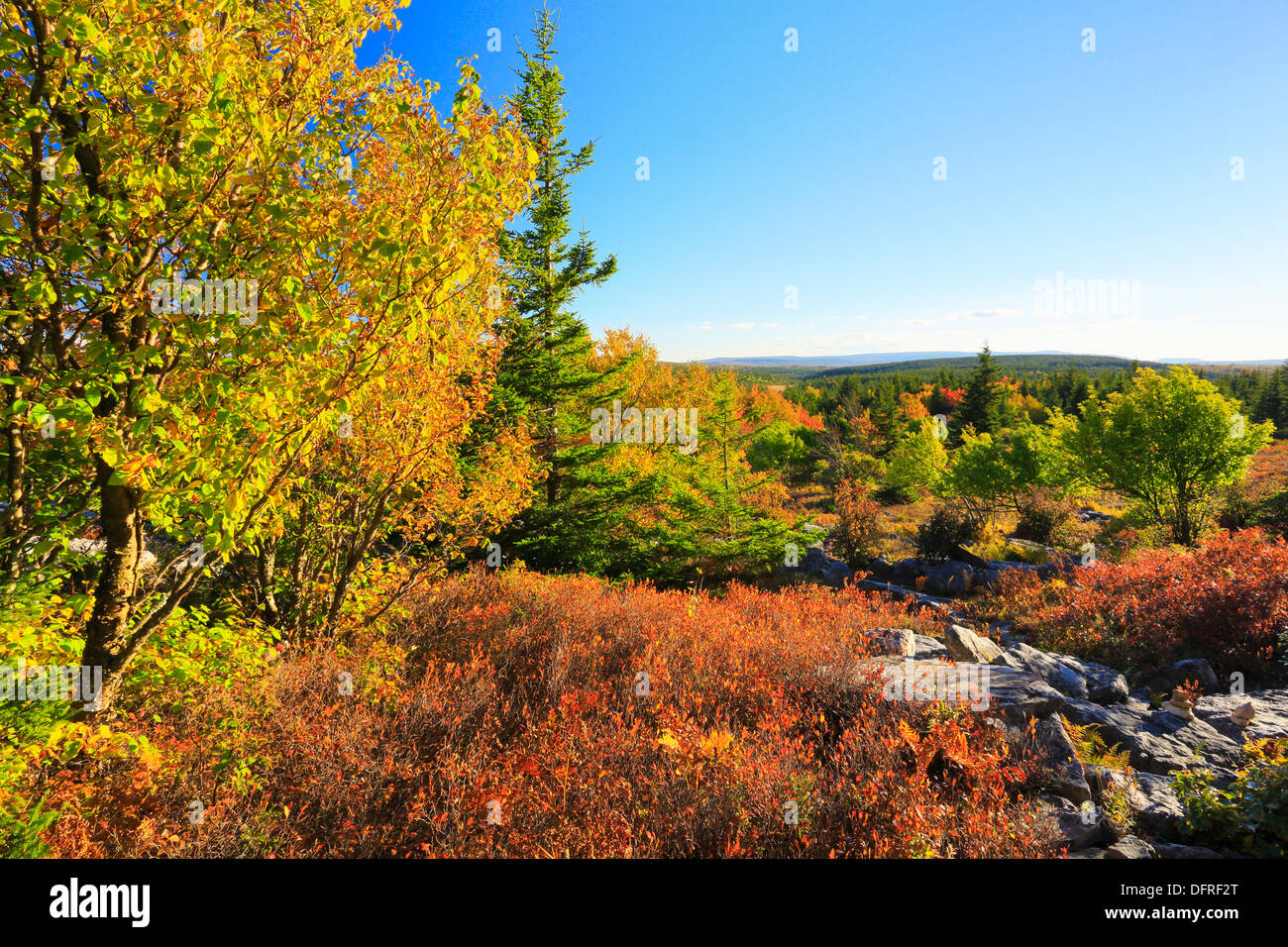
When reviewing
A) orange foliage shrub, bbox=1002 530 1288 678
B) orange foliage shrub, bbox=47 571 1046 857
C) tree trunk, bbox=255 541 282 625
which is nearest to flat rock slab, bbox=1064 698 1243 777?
orange foliage shrub, bbox=47 571 1046 857

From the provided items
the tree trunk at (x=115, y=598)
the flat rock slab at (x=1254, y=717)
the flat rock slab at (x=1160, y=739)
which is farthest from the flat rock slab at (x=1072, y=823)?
the tree trunk at (x=115, y=598)

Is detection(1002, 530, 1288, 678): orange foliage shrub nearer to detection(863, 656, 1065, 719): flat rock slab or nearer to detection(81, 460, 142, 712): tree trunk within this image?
detection(863, 656, 1065, 719): flat rock slab

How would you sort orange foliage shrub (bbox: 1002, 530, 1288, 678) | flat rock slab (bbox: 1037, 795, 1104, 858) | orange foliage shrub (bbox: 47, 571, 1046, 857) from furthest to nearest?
orange foliage shrub (bbox: 1002, 530, 1288, 678)
flat rock slab (bbox: 1037, 795, 1104, 858)
orange foliage shrub (bbox: 47, 571, 1046, 857)

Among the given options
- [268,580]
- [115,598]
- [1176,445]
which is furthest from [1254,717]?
[1176,445]

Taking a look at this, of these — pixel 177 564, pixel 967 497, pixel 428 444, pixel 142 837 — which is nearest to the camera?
pixel 142 837

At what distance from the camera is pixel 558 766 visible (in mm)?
4047

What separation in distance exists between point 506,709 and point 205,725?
2.36 m

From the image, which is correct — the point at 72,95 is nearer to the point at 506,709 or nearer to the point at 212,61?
the point at 212,61

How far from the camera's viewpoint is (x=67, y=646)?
355 centimetres

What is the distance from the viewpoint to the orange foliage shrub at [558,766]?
3.30m

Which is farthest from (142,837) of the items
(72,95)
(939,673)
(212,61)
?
(939,673)

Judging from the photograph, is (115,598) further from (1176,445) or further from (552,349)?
(1176,445)

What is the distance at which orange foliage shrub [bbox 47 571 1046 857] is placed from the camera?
130 inches

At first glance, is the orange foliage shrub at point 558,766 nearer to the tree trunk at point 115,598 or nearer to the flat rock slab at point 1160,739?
the tree trunk at point 115,598
